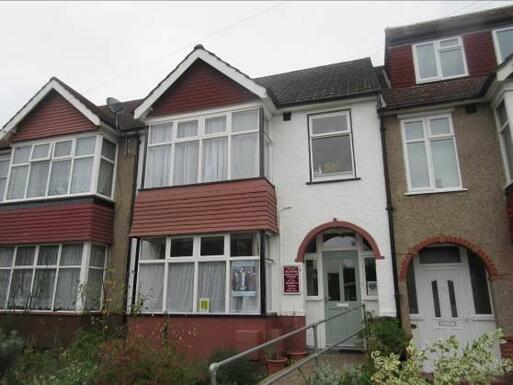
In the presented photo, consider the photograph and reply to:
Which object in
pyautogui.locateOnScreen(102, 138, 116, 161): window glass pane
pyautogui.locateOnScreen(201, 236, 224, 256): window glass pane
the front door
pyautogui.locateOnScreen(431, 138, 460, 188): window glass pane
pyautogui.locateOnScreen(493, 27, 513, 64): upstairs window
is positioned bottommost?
the front door

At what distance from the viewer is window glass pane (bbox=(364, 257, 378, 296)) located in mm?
9594

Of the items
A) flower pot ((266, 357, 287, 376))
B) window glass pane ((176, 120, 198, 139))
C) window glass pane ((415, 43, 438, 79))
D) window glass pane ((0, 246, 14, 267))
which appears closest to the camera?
flower pot ((266, 357, 287, 376))

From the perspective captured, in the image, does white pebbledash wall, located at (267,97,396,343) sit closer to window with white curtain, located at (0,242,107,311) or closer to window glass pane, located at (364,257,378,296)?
window glass pane, located at (364,257,378,296)

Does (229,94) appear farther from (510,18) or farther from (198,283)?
(510,18)

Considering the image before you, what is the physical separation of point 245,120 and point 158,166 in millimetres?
2806

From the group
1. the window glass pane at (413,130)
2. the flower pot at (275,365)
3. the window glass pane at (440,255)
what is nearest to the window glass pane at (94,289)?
the flower pot at (275,365)

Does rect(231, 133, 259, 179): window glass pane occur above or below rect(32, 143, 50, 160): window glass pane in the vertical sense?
below

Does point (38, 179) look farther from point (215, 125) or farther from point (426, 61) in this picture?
point (426, 61)

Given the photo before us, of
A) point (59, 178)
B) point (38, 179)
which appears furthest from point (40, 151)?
point (59, 178)

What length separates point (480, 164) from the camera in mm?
9156

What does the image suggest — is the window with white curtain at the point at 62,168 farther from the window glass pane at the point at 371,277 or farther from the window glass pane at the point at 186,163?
the window glass pane at the point at 371,277

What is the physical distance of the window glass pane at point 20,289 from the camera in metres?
11.2

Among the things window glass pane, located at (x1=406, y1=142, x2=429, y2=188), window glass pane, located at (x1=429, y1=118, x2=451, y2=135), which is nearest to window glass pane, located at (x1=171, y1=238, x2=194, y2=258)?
window glass pane, located at (x1=406, y1=142, x2=429, y2=188)

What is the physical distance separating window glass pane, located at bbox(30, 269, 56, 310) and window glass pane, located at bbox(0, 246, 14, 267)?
132 centimetres
